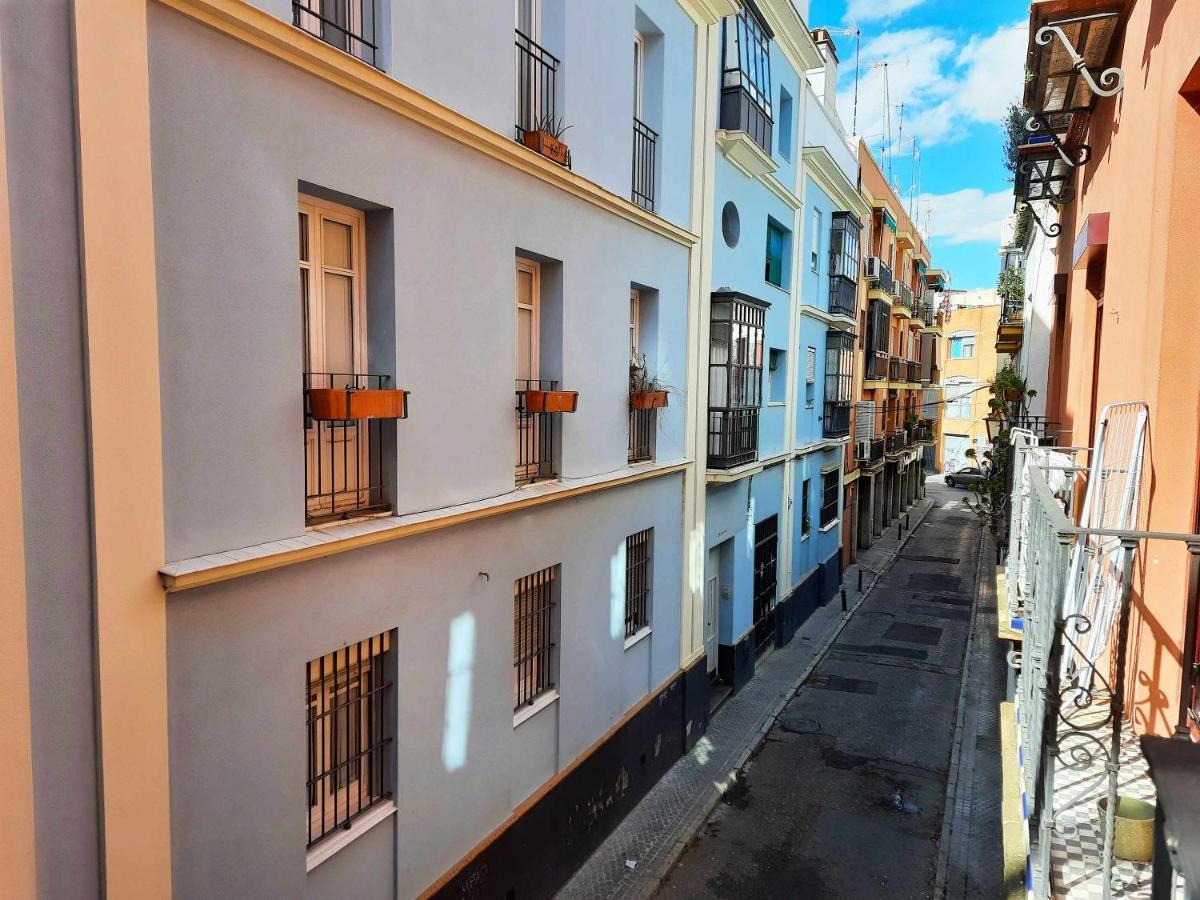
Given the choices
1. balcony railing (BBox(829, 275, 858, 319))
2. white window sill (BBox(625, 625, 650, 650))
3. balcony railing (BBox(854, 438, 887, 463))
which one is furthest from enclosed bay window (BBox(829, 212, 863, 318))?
white window sill (BBox(625, 625, 650, 650))

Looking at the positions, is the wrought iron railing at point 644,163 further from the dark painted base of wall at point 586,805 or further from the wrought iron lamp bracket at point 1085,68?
the dark painted base of wall at point 586,805

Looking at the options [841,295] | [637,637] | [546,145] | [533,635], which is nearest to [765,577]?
[637,637]

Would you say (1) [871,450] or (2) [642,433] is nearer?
(2) [642,433]

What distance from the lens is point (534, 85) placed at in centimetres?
788

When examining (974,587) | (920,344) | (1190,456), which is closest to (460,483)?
(1190,456)

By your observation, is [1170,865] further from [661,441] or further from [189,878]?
[661,441]

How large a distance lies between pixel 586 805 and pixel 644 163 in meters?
8.01

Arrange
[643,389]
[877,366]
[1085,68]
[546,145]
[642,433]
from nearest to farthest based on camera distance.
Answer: [1085,68] < [546,145] < [643,389] < [642,433] < [877,366]

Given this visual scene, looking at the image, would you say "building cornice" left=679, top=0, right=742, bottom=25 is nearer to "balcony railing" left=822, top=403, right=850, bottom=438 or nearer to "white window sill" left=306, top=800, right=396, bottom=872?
"white window sill" left=306, top=800, right=396, bottom=872

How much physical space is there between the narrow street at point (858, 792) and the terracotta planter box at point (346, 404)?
270 inches

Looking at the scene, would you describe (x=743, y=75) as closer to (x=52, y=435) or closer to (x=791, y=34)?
(x=791, y=34)

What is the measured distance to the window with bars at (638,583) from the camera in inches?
409

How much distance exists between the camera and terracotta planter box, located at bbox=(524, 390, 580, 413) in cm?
773

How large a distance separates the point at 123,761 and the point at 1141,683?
6.35 meters
